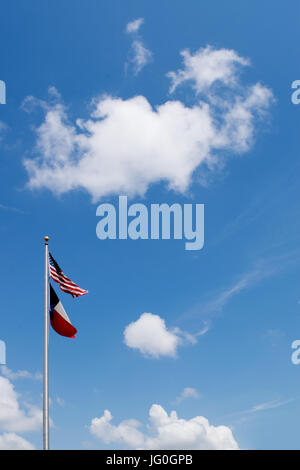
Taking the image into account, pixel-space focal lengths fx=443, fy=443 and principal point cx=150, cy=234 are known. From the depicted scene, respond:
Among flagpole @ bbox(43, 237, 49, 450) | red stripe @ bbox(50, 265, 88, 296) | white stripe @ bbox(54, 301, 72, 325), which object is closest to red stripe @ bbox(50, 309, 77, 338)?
white stripe @ bbox(54, 301, 72, 325)

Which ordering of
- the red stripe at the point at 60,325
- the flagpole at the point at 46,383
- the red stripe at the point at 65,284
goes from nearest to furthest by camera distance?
the flagpole at the point at 46,383 < the red stripe at the point at 60,325 < the red stripe at the point at 65,284

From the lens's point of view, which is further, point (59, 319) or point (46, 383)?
point (59, 319)

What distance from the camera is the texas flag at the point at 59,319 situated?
2705 cm

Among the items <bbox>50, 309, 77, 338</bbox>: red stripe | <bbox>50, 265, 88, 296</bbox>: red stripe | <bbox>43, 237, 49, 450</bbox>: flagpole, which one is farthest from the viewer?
<bbox>50, 265, 88, 296</bbox>: red stripe

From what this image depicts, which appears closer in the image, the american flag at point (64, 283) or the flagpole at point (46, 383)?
the flagpole at point (46, 383)

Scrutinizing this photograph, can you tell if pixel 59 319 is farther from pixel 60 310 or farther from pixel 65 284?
pixel 65 284

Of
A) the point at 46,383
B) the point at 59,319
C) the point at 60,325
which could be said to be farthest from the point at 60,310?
the point at 46,383

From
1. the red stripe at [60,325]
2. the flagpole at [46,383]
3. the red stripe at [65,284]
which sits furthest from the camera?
the red stripe at [65,284]

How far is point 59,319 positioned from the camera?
27.1m

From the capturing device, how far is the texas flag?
2705 cm

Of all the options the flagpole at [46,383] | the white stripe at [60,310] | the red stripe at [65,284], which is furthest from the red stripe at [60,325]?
the red stripe at [65,284]

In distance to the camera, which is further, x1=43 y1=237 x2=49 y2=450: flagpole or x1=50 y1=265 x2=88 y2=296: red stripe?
x1=50 y1=265 x2=88 y2=296: red stripe

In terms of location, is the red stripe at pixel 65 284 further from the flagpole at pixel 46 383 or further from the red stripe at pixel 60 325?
the red stripe at pixel 60 325

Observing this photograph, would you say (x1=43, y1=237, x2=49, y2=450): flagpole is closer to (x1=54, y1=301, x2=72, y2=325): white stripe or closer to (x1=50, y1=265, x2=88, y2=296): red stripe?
(x1=50, y1=265, x2=88, y2=296): red stripe
